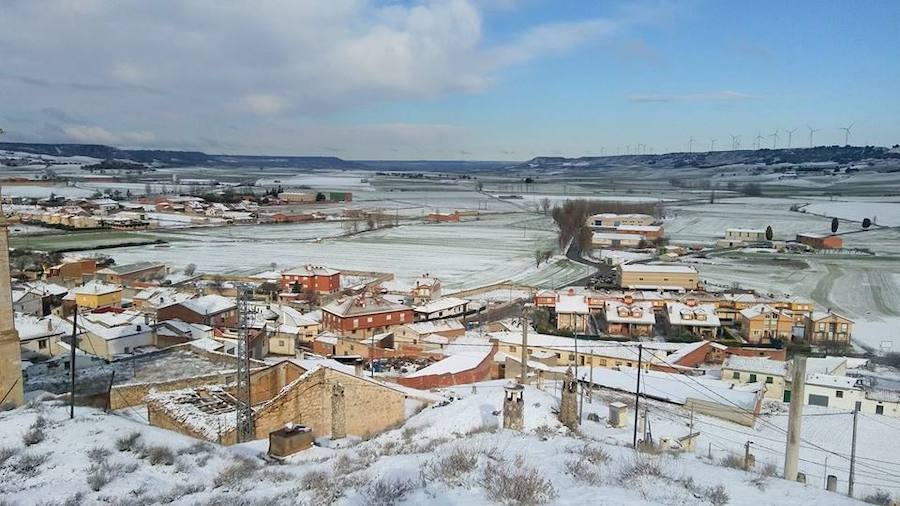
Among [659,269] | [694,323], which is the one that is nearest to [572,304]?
[694,323]

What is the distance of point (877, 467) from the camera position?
10.1 meters

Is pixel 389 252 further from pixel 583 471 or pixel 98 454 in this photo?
pixel 583 471

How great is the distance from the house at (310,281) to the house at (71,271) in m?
8.60

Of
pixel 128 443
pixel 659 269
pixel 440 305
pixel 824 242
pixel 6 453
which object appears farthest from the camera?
pixel 824 242

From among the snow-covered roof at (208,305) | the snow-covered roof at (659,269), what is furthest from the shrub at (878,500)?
the snow-covered roof at (659,269)

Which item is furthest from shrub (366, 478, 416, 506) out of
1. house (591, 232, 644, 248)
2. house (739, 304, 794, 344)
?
house (591, 232, 644, 248)

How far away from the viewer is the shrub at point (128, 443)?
575 centimetres

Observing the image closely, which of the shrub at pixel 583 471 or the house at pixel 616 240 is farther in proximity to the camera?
the house at pixel 616 240

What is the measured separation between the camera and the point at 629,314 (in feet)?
70.7

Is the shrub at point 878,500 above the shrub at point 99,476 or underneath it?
underneath

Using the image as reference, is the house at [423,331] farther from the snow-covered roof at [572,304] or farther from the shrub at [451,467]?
the shrub at [451,467]

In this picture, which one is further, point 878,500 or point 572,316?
point 572,316

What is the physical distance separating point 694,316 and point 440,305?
862 centimetres

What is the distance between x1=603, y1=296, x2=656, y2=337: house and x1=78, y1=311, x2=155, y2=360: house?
13.9 meters
